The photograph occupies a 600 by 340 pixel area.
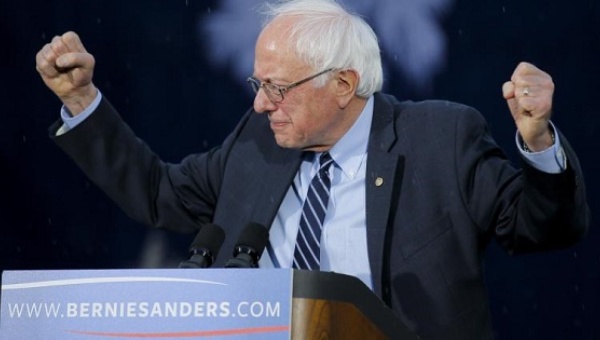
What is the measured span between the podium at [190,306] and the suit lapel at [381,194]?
0.66m

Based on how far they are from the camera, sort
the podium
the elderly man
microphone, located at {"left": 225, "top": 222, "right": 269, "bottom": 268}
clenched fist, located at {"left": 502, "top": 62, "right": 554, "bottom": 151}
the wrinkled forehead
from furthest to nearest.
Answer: the wrinkled forehead, the elderly man, clenched fist, located at {"left": 502, "top": 62, "right": 554, "bottom": 151}, microphone, located at {"left": 225, "top": 222, "right": 269, "bottom": 268}, the podium

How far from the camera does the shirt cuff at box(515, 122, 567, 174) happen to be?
287 centimetres

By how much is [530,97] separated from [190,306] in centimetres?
86

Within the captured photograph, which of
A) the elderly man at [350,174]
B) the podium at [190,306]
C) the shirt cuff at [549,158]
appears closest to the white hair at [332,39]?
the elderly man at [350,174]

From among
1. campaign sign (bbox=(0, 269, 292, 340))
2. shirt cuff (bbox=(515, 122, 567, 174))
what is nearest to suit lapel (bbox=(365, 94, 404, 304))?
shirt cuff (bbox=(515, 122, 567, 174))

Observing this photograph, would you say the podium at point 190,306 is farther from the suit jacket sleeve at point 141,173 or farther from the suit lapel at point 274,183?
the suit jacket sleeve at point 141,173

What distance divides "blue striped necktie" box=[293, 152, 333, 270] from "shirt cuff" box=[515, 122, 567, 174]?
2.10 feet

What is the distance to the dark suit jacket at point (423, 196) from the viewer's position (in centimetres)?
309

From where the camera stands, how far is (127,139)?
3.56 metres

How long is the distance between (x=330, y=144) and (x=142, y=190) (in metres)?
0.55

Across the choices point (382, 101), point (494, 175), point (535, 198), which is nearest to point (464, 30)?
point (382, 101)

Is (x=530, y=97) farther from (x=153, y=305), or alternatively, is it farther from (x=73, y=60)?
(x=73, y=60)

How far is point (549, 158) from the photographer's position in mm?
2877

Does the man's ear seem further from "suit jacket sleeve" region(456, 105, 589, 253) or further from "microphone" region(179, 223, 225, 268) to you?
"microphone" region(179, 223, 225, 268)
